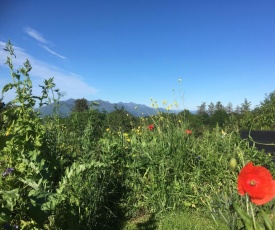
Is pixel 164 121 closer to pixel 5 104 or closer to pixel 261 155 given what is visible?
pixel 261 155

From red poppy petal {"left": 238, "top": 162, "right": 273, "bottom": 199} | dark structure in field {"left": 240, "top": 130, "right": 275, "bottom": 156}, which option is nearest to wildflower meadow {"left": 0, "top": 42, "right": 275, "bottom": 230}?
red poppy petal {"left": 238, "top": 162, "right": 273, "bottom": 199}

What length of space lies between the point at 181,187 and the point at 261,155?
52.8 inches

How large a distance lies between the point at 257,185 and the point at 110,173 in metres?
2.25

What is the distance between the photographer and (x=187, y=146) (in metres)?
4.14

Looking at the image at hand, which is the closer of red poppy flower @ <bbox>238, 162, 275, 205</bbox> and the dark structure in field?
red poppy flower @ <bbox>238, 162, 275, 205</bbox>

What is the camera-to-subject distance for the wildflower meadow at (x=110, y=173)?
2301mm

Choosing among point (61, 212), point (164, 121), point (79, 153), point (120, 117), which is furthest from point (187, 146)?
point (120, 117)

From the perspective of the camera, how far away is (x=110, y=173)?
3.51 meters

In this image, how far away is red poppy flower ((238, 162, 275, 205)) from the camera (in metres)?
1.44

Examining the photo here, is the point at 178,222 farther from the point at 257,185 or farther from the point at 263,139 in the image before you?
the point at 263,139

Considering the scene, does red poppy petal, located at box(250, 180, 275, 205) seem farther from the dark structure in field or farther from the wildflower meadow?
the dark structure in field

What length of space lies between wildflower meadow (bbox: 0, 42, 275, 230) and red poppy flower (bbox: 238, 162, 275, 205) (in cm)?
22

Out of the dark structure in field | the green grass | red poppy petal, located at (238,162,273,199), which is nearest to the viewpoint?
red poppy petal, located at (238,162,273,199)

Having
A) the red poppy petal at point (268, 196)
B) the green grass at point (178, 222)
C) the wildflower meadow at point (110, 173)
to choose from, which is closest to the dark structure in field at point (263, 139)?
the wildflower meadow at point (110, 173)
